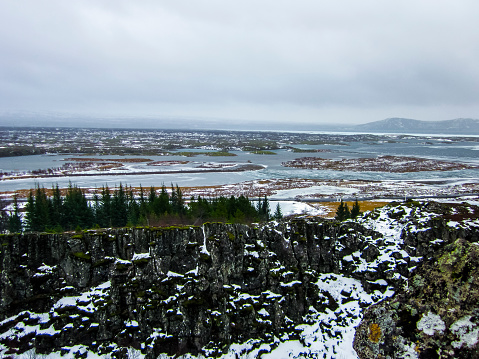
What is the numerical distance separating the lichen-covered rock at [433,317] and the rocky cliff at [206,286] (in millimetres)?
18143

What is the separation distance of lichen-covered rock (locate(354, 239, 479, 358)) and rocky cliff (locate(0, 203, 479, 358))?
714 inches

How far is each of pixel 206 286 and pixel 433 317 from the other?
21.8 meters

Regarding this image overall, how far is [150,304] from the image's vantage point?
2422 cm

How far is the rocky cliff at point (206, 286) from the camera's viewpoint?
2298cm

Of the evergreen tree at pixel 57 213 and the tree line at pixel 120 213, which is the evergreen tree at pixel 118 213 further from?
the evergreen tree at pixel 57 213

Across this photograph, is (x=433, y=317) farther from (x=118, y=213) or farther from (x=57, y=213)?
(x=57, y=213)

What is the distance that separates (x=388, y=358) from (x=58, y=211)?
51731mm

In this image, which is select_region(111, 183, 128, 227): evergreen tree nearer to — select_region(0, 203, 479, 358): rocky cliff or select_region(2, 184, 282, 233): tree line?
select_region(2, 184, 282, 233): tree line

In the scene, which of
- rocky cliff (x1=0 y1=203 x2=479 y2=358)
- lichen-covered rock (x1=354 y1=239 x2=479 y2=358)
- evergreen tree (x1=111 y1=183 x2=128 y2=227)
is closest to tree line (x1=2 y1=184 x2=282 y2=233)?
evergreen tree (x1=111 y1=183 x2=128 y2=227)

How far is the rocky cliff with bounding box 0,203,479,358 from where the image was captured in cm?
2298

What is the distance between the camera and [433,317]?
5.54m

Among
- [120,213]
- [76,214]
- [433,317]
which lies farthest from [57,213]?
[433,317]

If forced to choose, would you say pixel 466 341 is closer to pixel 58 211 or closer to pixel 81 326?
pixel 81 326

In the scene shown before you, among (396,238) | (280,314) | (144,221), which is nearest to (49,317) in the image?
(280,314)
